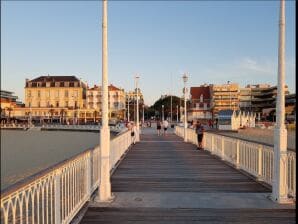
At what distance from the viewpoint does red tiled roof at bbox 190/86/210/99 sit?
117 m

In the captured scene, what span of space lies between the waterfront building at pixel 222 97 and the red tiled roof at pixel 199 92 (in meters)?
1.38

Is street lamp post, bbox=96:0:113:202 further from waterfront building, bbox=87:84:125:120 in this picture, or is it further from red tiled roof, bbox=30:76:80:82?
red tiled roof, bbox=30:76:80:82

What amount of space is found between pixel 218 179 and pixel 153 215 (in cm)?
430

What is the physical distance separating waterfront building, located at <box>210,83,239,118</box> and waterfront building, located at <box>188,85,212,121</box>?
1.41 m

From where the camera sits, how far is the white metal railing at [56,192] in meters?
3.95

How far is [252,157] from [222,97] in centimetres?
10881

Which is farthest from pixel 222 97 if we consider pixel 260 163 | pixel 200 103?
pixel 260 163

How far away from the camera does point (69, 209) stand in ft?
21.4

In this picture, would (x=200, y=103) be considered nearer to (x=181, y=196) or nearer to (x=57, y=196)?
(x=181, y=196)

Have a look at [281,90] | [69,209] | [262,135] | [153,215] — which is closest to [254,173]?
[281,90]

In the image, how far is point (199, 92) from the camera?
118 m

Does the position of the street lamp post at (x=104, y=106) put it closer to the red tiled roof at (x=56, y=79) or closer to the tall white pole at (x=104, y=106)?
the tall white pole at (x=104, y=106)

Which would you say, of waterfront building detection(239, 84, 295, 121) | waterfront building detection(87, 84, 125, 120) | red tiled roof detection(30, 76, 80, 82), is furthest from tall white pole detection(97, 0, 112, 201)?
waterfront building detection(239, 84, 295, 121)

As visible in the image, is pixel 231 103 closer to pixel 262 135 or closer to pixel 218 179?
pixel 262 135
